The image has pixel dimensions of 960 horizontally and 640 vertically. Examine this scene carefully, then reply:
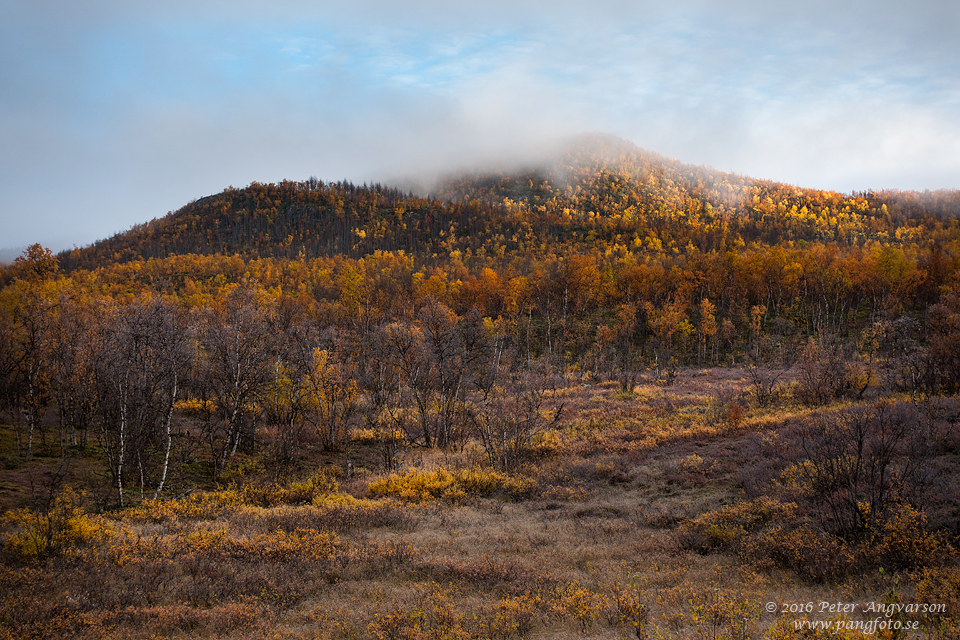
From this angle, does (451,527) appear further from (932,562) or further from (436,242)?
(436,242)

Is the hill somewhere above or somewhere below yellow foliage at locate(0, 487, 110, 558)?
above

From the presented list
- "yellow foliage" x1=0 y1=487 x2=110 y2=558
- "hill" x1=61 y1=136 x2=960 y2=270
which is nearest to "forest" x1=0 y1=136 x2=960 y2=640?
"yellow foliage" x1=0 y1=487 x2=110 y2=558

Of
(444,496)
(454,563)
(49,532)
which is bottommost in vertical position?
(444,496)

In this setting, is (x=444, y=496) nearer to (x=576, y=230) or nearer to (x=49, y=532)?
(x=49, y=532)

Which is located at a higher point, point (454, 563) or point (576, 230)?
point (576, 230)

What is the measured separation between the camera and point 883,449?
36.8ft

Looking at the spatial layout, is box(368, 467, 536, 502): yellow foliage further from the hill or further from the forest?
the hill

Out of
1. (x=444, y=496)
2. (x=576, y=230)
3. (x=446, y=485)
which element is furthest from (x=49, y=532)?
(x=576, y=230)

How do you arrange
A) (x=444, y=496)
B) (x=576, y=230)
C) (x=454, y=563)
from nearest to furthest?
(x=454, y=563) < (x=444, y=496) < (x=576, y=230)

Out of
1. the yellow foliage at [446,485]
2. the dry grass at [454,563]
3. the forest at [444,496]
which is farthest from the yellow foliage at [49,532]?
the yellow foliage at [446,485]

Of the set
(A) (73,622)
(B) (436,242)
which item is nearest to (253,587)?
(A) (73,622)

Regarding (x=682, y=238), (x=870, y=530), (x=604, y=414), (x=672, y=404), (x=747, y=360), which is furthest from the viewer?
(x=682, y=238)

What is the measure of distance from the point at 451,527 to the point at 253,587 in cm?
643

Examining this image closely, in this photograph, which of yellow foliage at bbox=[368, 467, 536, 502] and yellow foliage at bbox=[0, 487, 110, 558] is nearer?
yellow foliage at bbox=[0, 487, 110, 558]
